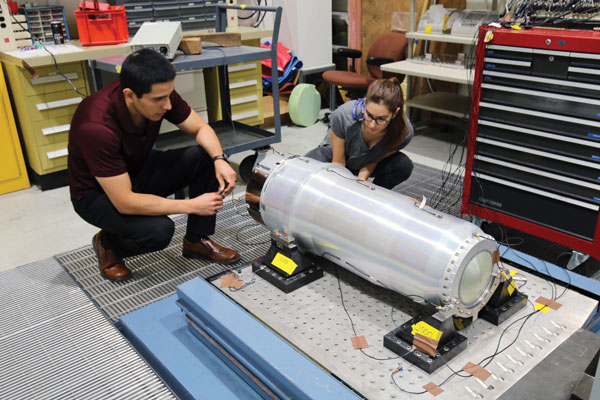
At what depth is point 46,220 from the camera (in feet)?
9.56

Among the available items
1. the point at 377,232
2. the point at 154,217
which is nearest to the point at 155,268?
the point at 154,217

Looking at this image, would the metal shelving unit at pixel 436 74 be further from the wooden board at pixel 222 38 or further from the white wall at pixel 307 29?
the wooden board at pixel 222 38

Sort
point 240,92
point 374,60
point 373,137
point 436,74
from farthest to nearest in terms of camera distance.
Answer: point 374,60, point 240,92, point 436,74, point 373,137

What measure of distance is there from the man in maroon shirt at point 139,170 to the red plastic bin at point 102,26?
141cm

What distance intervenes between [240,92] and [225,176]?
183 centimetres

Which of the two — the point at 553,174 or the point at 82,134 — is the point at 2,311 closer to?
the point at 82,134

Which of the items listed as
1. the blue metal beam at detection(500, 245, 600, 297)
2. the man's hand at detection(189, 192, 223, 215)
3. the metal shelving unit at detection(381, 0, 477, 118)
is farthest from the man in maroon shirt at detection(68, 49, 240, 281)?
the metal shelving unit at detection(381, 0, 477, 118)

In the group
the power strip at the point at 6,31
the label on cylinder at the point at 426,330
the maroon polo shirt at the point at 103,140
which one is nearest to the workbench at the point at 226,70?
the power strip at the point at 6,31

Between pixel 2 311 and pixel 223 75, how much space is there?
214cm

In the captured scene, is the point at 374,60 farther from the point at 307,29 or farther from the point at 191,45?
the point at 191,45

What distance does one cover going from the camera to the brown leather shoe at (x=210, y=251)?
2.32 meters

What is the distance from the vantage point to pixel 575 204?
2182 millimetres

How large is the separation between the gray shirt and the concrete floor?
93cm

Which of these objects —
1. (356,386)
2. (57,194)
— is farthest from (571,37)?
(57,194)
